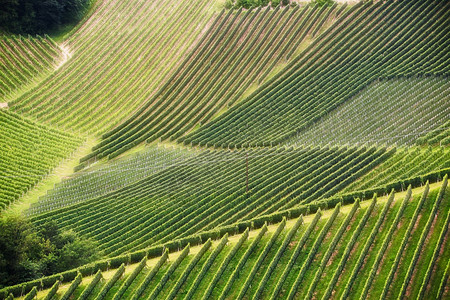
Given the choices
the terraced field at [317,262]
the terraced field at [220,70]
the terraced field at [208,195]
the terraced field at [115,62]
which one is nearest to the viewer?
the terraced field at [317,262]

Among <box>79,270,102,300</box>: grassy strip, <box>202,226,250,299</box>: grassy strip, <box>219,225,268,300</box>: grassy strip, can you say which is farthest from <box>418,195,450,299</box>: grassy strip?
<box>79,270,102,300</box>: grassy strip

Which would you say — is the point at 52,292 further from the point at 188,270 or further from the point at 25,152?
the point at 25,152

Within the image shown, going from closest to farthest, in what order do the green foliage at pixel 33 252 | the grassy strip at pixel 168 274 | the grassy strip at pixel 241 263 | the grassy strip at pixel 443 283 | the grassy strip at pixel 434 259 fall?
1. the grassy strip at pixel 443 283
2. the grassy strip at pixel 434 259
3. the grassy strip at pixel 241 263
4. the grassy strip at pixel 168 274
5. the green foliage at pixel 33 252

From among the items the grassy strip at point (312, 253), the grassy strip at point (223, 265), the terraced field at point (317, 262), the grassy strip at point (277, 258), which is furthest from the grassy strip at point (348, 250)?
the grassy strip at point (223, 265)

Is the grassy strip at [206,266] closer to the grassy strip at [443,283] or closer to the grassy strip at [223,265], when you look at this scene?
the grassy strip at [223,265]

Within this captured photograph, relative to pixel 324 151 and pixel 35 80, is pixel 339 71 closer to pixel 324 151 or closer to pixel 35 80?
pixel 324 151

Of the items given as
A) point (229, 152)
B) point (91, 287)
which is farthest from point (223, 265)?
point (229, 152)

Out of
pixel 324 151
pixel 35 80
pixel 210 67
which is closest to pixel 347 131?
pixel 324 151
